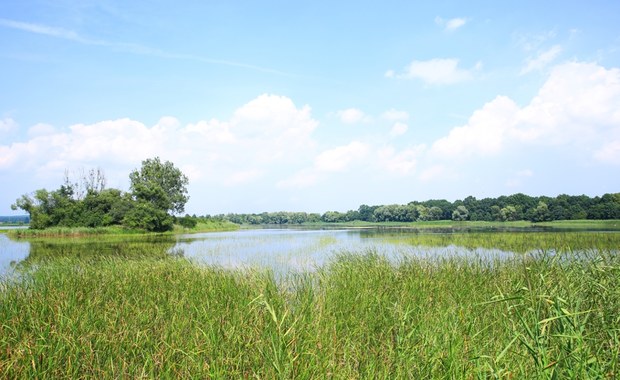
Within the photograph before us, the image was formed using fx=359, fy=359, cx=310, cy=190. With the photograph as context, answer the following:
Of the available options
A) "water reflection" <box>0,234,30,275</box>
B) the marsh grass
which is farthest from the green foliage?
the marsh grass

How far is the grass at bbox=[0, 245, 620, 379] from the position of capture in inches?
129

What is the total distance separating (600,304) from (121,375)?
6.66m

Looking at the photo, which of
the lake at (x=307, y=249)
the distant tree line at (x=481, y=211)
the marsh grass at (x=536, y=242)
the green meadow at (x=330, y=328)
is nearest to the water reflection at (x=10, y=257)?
the lake at (x=307, y=249)

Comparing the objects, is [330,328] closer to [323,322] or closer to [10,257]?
[323,322]

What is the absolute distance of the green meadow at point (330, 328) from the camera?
129 inches

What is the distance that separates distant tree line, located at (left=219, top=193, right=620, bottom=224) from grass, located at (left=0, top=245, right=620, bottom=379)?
291ft

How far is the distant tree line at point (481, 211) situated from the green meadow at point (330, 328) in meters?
88.5

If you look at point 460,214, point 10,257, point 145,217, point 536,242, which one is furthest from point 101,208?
point 460,214

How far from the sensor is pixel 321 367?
168 inches

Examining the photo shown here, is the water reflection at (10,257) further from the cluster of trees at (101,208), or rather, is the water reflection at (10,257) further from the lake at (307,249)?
the cluster of trees at (101,208)

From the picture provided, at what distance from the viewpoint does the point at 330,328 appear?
5.82 metres

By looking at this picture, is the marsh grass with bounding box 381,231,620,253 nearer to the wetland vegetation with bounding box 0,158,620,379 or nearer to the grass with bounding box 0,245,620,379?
the wetland vegetation with bounding box 0,158,620,379

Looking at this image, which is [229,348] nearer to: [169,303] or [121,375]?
[121,375]

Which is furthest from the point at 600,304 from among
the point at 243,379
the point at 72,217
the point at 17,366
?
the point at 72,217
